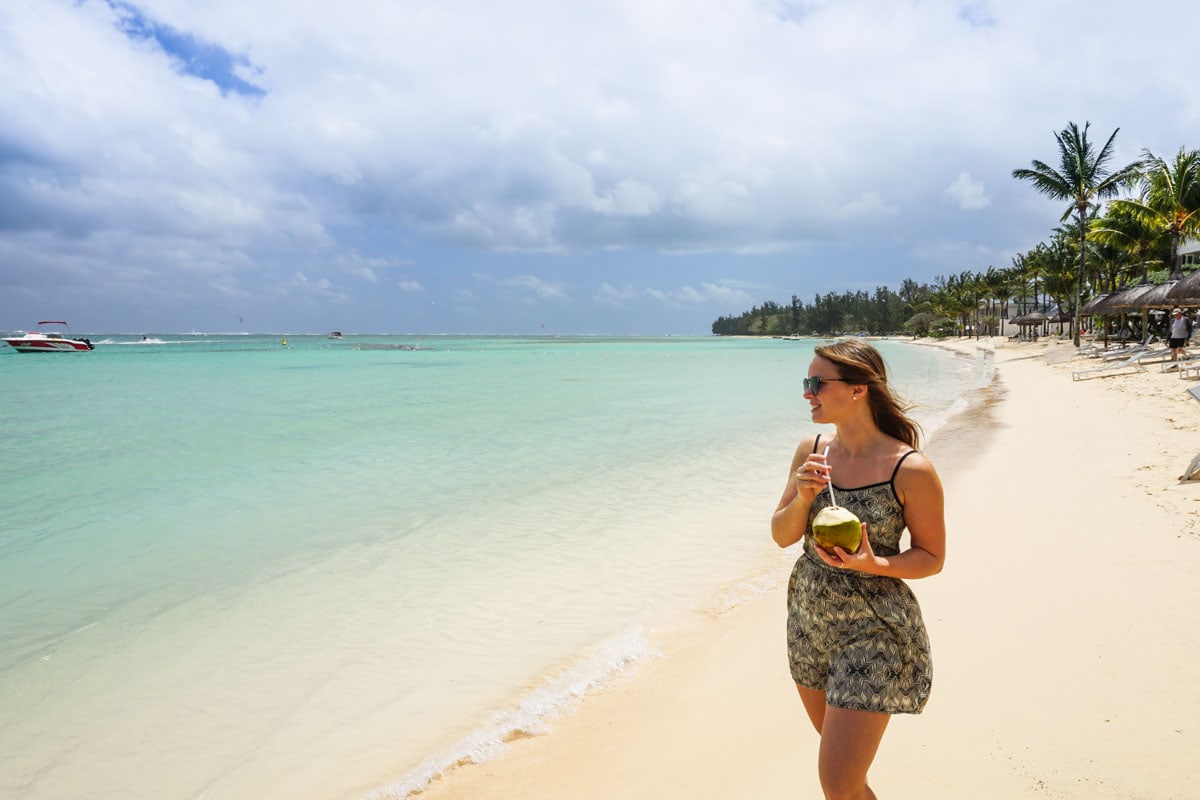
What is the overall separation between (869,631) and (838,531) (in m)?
0.38

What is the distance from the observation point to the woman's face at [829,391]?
2156mm

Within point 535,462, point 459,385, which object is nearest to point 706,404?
point 535,462

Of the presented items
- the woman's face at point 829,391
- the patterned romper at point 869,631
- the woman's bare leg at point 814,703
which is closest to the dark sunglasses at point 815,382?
the woman's face at point 829,391

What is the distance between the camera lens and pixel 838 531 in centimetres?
179

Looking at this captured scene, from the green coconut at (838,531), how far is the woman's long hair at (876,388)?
483 mm

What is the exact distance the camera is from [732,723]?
3438mm

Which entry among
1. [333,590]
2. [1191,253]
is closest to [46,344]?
[333,590]

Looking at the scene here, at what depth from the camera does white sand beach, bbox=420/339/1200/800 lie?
9.32 ft

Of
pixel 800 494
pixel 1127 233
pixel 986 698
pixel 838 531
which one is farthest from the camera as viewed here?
pixel 1127 233

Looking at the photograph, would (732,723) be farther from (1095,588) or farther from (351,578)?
(351,578)

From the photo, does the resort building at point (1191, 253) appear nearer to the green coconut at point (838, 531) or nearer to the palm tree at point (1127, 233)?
the palm tree at point (1127, 233)

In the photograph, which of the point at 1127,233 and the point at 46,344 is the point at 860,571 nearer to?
the point at 1127,233

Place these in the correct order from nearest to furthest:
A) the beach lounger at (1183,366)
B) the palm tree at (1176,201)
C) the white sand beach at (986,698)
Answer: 1. the white sand beach at (986,698)
2. the beach lounger at (1183,366)
3. the palm tree at (1176,201)

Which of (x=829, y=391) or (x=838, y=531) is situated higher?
(x=829, y=391)
